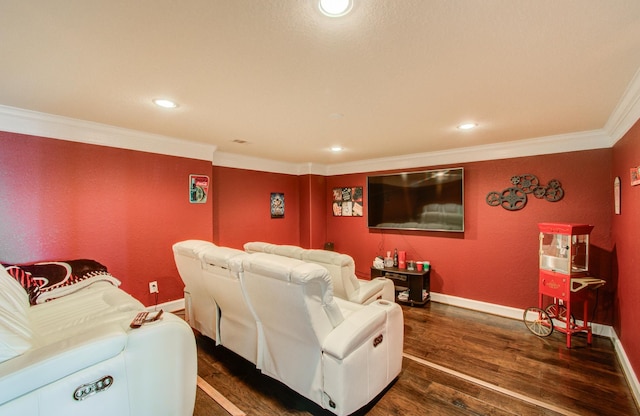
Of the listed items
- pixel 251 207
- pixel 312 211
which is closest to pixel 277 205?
pixel 251 207

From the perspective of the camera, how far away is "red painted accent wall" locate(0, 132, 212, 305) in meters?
2.55

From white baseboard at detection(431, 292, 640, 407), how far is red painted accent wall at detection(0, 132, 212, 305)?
377cm

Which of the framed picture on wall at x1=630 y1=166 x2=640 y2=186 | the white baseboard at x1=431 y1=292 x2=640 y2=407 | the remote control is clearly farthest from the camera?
the white baseboard at x1=431 y1=292 x2=640 y2=407

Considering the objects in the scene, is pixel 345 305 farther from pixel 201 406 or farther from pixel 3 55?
pixel 3 55

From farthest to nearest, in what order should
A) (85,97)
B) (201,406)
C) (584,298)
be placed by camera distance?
(584,298) < (85,97) < (201,406)

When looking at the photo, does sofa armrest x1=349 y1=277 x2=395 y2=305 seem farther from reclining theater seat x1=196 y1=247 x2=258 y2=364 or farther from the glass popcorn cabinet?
the glass popcorn cabinet

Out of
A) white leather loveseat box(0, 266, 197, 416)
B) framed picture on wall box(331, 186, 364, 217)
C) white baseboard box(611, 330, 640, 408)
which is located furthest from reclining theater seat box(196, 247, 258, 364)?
framed picture on wall box(331, 186, 364, 217)

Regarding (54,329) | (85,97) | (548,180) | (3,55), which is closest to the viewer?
(3,55)

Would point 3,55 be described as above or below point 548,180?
above

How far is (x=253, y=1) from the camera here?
3.79ft

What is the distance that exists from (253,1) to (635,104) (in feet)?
9.37

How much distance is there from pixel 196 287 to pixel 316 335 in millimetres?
1560

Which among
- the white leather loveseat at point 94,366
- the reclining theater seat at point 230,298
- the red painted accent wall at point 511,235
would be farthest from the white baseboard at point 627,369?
the white leather loveseat at point 94,366

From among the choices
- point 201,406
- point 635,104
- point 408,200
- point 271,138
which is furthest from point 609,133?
point 201,406
